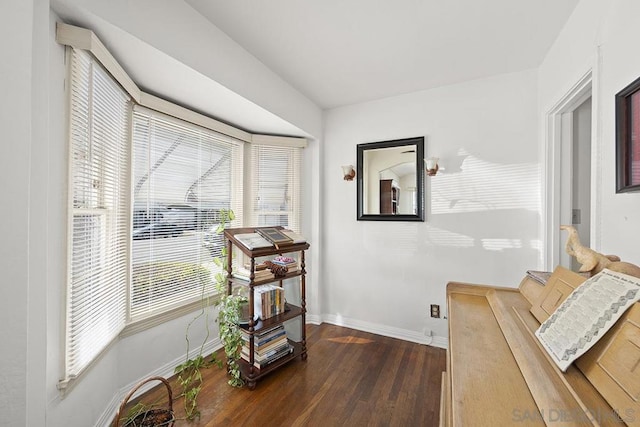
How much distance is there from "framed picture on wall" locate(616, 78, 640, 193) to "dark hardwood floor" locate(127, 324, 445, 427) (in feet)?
5.43

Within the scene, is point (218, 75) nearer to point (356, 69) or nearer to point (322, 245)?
point (356, 69)

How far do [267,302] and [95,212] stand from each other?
4.33 ft

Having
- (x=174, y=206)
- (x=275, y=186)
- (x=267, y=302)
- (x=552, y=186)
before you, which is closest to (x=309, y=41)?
(x=275, y=186)

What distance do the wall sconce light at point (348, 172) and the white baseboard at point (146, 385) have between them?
2.14 meters

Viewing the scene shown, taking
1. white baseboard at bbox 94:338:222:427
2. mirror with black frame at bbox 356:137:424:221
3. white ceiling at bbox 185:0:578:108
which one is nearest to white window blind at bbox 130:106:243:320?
white baseboard at bbox 94:338:222:427

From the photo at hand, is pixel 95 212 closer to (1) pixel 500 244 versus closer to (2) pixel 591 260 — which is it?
(2) pixel 591 260

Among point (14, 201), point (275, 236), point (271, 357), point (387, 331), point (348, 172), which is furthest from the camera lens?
point (348, 172)

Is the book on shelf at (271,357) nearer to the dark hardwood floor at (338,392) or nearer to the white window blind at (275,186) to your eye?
the dark hardwood floor at (338,392)

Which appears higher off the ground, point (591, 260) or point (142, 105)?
point (142, 105)

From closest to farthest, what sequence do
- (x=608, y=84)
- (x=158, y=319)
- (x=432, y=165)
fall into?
1. (x=608, y=84)
2. (x=158, y=319)
3. (x=432, y=165)

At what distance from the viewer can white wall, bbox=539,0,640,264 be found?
3.56 feet

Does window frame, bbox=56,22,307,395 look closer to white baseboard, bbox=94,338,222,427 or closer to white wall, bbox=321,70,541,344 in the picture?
white baseboard, bbox=94,338,222,427

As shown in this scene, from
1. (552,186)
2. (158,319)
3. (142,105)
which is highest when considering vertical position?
(142,105)

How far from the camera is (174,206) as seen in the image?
219 cm
